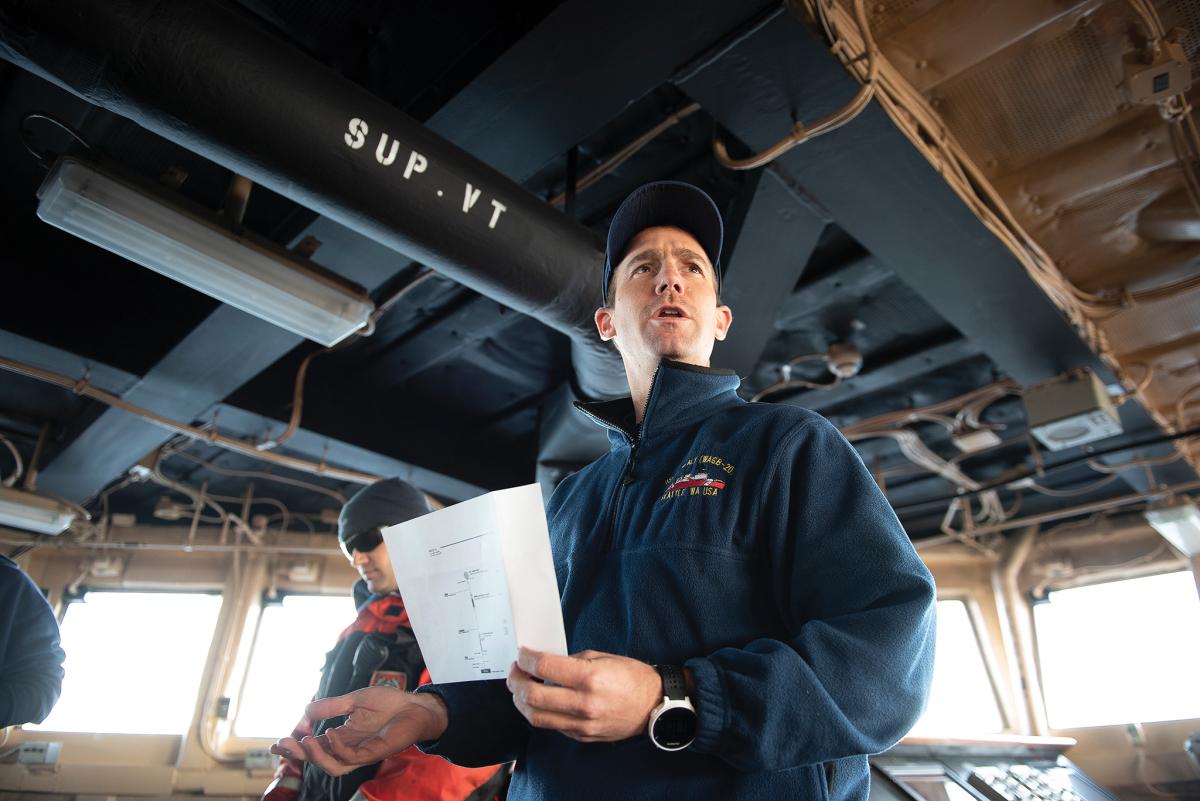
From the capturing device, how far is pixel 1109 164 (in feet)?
6.16

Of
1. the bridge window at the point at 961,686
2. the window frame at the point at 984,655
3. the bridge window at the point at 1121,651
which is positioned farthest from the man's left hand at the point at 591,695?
the bridge window at the point at 1121,651

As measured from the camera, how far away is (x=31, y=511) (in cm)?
332

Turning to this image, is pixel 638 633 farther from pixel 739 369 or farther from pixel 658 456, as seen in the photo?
pixel 739 369

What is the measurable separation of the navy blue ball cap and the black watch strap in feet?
2.18

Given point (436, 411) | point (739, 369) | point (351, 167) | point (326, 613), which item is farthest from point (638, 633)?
point (326, 613)

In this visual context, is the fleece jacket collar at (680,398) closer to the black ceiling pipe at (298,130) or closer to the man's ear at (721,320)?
the man's ear at (721,320)

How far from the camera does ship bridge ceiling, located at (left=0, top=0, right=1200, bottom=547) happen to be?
1564 millimetres

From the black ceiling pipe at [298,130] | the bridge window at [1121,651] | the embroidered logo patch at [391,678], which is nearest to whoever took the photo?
the black ceiling pipe at [298,130]

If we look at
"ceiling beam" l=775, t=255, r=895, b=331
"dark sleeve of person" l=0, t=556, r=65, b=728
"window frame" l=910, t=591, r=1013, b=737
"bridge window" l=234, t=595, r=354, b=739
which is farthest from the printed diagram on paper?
"window frame" l=910, t=591, r=1013, b=737

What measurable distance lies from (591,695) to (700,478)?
0.30 metres

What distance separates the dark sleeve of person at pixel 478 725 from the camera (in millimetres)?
856

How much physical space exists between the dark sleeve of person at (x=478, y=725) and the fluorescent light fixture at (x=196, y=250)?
1.30m

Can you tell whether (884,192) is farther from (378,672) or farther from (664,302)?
(378,672)

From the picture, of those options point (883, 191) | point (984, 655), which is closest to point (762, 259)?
point (883, 191)
